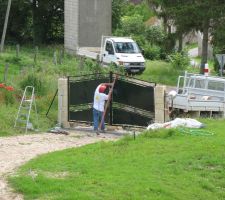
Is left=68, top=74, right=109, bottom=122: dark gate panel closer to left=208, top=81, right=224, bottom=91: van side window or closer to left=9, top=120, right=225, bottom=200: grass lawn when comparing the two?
left=208, top=81, right=224, bottom=91: van side window

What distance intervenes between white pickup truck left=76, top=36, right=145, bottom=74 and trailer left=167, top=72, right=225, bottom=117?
14056 mm

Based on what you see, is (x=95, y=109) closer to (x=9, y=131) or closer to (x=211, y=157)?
(x=9, y=131)

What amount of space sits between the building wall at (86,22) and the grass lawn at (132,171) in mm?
36892

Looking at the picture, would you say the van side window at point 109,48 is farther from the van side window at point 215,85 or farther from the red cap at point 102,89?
the red cap at point 102,89

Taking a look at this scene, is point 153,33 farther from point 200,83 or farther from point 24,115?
point 24,115

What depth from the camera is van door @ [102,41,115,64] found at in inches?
1686

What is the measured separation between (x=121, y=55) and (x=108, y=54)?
1187 millimetres

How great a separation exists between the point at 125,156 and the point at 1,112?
9.84 meters

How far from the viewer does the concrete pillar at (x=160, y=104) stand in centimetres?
2289

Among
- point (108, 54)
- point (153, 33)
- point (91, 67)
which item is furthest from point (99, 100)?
point (153, 33)

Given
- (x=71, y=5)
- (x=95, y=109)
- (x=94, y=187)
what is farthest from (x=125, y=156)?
(x=71, y=5)

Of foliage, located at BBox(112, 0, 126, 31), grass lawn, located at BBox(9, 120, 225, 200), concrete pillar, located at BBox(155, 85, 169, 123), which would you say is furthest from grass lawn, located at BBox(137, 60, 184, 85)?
grass lawn, located at BBox(9, 120, 225, 200)

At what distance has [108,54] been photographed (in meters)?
43.4

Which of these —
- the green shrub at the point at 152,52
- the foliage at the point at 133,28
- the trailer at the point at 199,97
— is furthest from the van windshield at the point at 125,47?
the foliage at the point at 133,28
